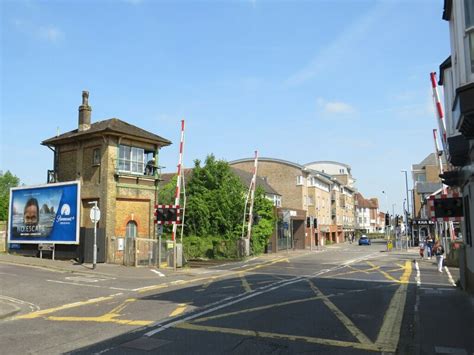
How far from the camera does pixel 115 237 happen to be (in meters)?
24.5

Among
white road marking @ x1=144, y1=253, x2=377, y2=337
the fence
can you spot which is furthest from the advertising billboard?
white road marking @ x1=144, y1=253, x2=377, y2=337

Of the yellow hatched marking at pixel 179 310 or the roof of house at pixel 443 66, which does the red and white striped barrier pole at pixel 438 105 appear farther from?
the yellow hatched marking at pixel 179 310

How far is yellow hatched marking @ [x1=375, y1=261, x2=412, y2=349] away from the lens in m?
8.02

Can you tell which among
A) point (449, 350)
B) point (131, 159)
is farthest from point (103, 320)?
point (131, 159)

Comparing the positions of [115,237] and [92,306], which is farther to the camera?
[115,237]

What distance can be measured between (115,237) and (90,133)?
6064 millimetres

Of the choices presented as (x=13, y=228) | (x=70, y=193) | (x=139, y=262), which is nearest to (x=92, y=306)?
(x=139, y=262)

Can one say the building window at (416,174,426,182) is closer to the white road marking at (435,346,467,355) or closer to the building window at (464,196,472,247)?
the building window at (464,196,472,247)

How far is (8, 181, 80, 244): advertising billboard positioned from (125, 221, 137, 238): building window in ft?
9.23

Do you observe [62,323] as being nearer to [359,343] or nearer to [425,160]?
[359,343]

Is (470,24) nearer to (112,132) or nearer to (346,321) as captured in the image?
(346,321)

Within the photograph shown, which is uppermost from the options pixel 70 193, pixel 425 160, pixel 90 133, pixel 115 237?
pixel 425 160

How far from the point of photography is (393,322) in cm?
976

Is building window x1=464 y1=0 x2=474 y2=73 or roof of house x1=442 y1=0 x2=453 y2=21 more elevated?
roof of house x1=442 y1=0 x2=453 y2=21
